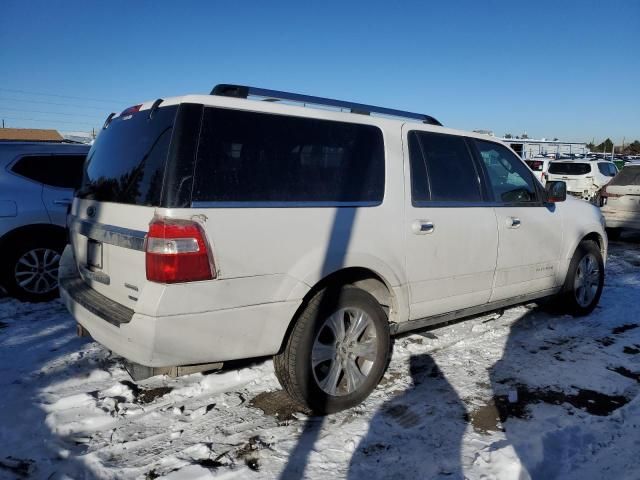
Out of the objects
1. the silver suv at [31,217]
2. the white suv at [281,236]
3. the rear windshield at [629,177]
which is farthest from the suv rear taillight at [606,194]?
the silver suv at [31,217]

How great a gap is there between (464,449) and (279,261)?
1.48 m

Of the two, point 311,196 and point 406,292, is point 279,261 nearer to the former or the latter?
point 311,196

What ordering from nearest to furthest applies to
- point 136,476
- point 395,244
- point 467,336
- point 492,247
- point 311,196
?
point 136,476 < point 311,196 < point 395,244 < point 492,247 < point 467,336

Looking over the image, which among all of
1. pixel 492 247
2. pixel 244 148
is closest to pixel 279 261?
pixel 244 148

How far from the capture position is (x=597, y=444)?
2949 millimetres

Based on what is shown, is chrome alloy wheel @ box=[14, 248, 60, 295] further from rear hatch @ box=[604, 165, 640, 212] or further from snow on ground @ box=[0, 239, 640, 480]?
rear hatch @ box=[604, 165, 640, 212]

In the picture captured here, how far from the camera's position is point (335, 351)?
3.24 metres

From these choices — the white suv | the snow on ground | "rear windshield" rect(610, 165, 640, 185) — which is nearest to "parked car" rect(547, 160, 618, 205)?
"rear windshield" rect(610, 165, 640, 185)

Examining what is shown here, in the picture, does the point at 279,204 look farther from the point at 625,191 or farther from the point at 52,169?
the point at 625,191

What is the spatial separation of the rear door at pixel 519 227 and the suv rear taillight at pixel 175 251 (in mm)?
2567

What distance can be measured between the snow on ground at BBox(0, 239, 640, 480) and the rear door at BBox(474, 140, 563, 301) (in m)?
0.58

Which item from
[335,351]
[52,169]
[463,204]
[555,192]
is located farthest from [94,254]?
[555,192]

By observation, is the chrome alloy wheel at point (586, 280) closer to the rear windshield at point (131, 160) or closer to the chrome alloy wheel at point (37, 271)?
the rear windshield at point (131, 160)

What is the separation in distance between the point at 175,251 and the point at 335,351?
4.08 feet
